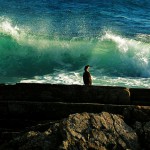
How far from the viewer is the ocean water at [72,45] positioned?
55.7 ft

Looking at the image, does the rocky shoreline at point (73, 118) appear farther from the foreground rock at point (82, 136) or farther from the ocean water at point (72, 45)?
the ocean water at point (72, 45)

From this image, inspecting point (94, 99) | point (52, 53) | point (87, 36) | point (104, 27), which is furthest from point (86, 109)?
point (104, 27)

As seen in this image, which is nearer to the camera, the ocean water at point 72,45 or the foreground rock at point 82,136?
the foreground rock at point 82,136

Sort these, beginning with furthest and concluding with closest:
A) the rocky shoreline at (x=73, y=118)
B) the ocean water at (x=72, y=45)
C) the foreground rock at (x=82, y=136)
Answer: the ocean water at (x=72, y=45)
the rocky shoreline at (x=73, y=118)
the foreground rock at (x=82, y=136)

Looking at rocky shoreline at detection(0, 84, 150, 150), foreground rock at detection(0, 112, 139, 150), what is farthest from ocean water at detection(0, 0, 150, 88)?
foreground rock at detection(0, 112, 139, 150)

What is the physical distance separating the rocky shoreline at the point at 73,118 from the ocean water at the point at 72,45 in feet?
19.3

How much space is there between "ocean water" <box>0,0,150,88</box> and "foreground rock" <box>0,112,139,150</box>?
8063 millimetres

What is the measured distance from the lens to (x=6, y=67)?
18.0m

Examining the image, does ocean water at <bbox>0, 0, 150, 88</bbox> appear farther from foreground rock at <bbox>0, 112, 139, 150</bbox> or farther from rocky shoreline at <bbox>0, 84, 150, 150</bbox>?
foreground rock at <bbox>0, 112, 139, 150</bbox>

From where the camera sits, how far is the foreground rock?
6969 millimetres

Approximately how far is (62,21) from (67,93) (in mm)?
17072

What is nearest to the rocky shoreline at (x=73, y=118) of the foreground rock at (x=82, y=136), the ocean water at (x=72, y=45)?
the foreground rock at (x=82, y=136)

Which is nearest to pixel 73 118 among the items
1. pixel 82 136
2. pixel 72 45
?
pixel 82 136

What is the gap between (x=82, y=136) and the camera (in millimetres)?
7098
